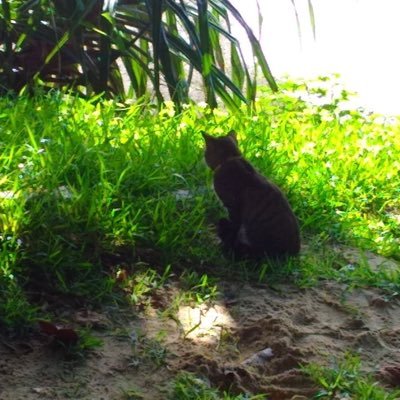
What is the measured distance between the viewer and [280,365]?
3225 millimetres

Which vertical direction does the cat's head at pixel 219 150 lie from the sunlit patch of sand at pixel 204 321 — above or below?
above

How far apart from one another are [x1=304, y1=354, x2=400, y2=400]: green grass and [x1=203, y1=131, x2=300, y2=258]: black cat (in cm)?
83

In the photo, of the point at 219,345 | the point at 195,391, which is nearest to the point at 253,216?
the point at 219,345

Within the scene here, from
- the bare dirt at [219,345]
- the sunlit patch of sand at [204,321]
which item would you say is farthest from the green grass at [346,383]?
the sunlit patch of sand at [204,321]

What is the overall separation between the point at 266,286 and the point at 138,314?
69 centimetres

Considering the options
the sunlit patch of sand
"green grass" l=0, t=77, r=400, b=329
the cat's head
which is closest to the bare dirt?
the sunlit patch of sand

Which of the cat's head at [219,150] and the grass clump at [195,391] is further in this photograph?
the cat's head at [219,150]

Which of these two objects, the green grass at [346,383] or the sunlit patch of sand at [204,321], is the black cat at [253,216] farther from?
the green grass at [346,383]

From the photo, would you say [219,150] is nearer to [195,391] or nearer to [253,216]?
[253,216]

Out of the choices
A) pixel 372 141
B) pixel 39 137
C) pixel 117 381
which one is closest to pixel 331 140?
pixel 372 141

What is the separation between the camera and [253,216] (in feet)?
12.9

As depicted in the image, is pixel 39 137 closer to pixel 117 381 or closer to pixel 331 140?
pixel 117 381

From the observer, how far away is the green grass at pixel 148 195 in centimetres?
352

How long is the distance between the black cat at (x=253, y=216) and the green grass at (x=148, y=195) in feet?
0.29
